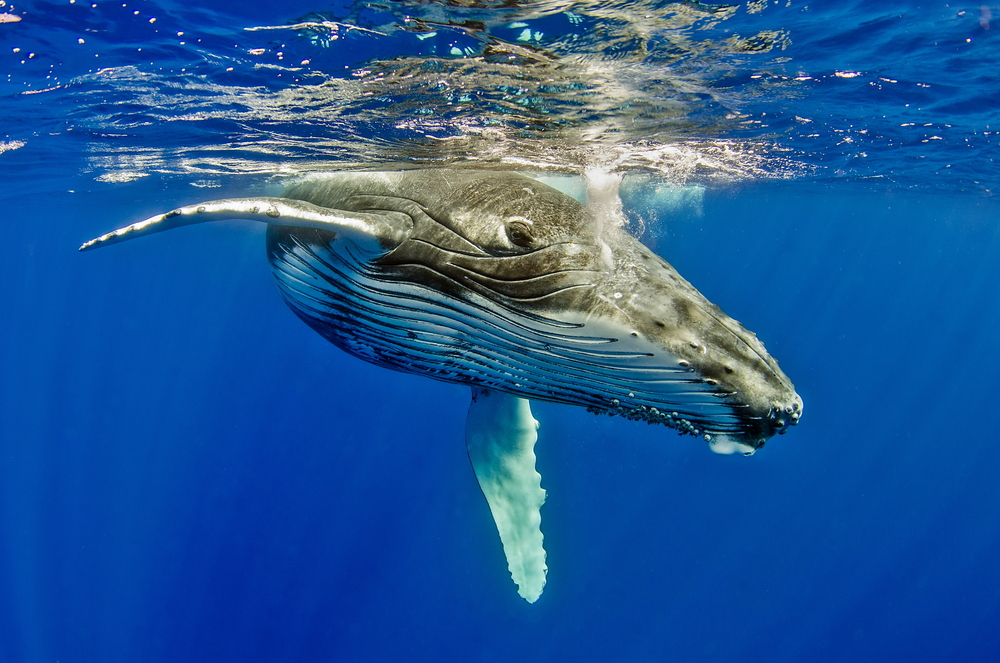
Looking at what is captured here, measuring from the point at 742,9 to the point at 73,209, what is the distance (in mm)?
31672

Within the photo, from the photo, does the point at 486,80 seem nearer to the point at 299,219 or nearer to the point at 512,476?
the point at 512,476

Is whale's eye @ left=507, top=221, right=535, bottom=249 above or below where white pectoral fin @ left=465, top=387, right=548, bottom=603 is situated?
above

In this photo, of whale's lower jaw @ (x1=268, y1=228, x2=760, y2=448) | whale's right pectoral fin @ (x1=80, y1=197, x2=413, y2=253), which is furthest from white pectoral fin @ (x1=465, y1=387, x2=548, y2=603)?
whale's right pectoral fin @ (x1=80, y1=197, x2=413, y2=253)

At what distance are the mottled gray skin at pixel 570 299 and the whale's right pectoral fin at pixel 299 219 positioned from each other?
47 millimetres

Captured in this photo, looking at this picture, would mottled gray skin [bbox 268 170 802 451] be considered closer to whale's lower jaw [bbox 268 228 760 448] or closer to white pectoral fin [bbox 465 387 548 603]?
whale's lower jaw [bbox 268 228 760 448]

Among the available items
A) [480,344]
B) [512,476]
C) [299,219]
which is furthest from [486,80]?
[480,344]

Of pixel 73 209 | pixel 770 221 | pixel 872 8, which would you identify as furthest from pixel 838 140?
pixel 770 221

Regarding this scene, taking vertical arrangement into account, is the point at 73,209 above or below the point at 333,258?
below

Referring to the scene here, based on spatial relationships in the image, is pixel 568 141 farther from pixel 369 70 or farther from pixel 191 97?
pixel 191 97

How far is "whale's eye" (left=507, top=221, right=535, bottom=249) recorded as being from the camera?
121 inches

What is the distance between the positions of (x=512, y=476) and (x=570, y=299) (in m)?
2.96

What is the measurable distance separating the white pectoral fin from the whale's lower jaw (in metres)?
1.34

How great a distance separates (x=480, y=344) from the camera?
9.84 feet

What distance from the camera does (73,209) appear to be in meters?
27.5
